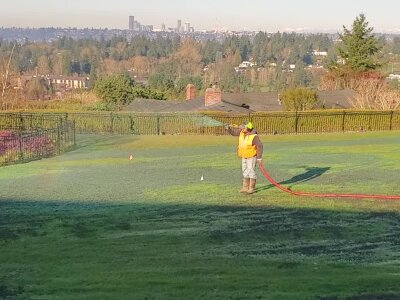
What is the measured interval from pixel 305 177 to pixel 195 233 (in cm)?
906

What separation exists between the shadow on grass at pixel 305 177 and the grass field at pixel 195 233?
0.03 meters

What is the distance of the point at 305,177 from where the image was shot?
22453mm

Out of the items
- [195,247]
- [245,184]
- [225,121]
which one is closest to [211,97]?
[225,121]

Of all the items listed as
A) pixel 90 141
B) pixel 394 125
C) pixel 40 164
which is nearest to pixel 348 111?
pixel 394 125

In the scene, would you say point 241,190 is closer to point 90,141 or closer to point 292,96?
point 90,141

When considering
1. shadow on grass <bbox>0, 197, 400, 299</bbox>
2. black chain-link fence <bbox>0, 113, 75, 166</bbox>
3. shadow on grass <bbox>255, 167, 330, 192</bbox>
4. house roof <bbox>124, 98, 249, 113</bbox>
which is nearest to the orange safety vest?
shadow on grass <bbox>255, 167, 330, 192</bbox>

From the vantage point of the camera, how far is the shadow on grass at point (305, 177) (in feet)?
67.1

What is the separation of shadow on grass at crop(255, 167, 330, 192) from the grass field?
1.3 inches

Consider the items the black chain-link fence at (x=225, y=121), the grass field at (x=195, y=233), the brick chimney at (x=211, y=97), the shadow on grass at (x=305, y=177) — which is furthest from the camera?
the brick chimney at (x=211, y=97)

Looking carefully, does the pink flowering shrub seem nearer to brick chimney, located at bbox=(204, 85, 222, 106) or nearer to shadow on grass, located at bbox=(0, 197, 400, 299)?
shadow on grass, located at bbox=(0, 197, 400, 299)

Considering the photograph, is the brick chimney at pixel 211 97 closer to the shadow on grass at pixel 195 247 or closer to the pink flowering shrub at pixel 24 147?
the pink flowering shrub at pixel 24 147

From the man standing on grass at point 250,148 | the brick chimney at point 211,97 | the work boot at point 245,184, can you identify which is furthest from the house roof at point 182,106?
the man standing on grass at point 250,148

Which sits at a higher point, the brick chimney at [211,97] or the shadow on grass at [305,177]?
the shadow on grass at [305,177]

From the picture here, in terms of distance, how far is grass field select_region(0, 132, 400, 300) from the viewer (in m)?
10.4
